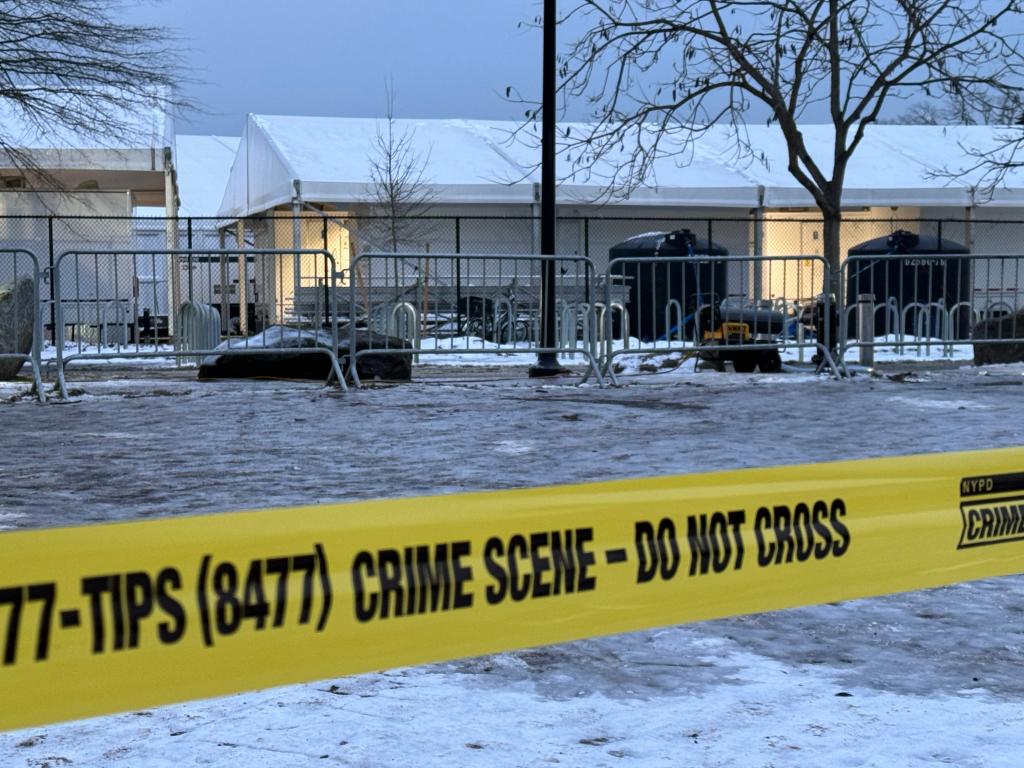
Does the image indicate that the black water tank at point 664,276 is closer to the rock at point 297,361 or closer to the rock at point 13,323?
the rock at point 297,361

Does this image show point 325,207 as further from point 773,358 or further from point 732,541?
point 732,541

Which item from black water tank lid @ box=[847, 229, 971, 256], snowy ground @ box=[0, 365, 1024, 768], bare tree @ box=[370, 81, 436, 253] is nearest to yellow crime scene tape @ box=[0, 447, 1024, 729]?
snowy ground @ box=[0, 365, 1024, 768]

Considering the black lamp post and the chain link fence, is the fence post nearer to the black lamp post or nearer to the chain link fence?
the chain link fence

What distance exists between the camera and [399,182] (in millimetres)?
27156

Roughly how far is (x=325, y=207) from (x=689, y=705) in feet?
82.2

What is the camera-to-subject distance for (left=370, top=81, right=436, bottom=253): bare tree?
87.3 ft

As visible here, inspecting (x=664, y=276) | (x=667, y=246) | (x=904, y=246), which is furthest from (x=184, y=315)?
(x=904, y=246)

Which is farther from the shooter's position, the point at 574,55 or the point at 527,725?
the point at 574,55

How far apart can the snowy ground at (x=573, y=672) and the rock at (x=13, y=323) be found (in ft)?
19.6

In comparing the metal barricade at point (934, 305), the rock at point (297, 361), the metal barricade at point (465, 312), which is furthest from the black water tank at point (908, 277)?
the rock at point (297, 361)

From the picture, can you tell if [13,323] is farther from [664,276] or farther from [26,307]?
[664,276]

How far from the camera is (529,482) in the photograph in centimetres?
680

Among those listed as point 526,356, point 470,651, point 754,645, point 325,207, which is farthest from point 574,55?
point 470,651

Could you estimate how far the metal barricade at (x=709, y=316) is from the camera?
13.3m
